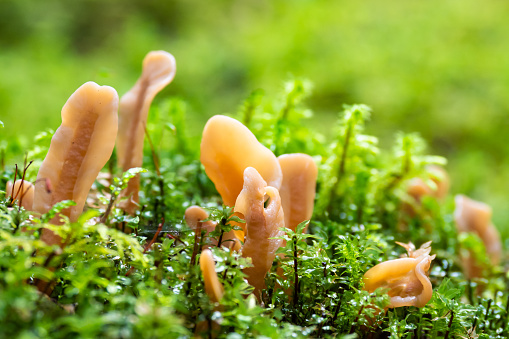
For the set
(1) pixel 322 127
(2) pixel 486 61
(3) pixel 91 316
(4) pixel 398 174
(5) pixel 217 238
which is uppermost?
(2) pixel 486 61

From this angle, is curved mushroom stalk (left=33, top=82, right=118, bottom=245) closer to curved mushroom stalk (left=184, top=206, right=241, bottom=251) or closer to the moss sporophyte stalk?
the moss sporophyte stalk

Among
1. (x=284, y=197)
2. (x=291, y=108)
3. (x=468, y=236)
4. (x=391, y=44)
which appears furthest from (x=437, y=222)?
(x=391, y=44)

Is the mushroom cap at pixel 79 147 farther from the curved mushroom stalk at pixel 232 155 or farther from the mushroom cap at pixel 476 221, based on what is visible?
the mushroom cap at pixel 476 221

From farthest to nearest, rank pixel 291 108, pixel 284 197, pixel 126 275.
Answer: pixel 291 108
pixel 284 197
pixel 126 275

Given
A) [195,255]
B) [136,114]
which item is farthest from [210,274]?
[136,114]

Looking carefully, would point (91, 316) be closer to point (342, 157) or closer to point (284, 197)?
point (284, 197)

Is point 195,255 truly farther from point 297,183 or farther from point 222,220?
point 297,183
